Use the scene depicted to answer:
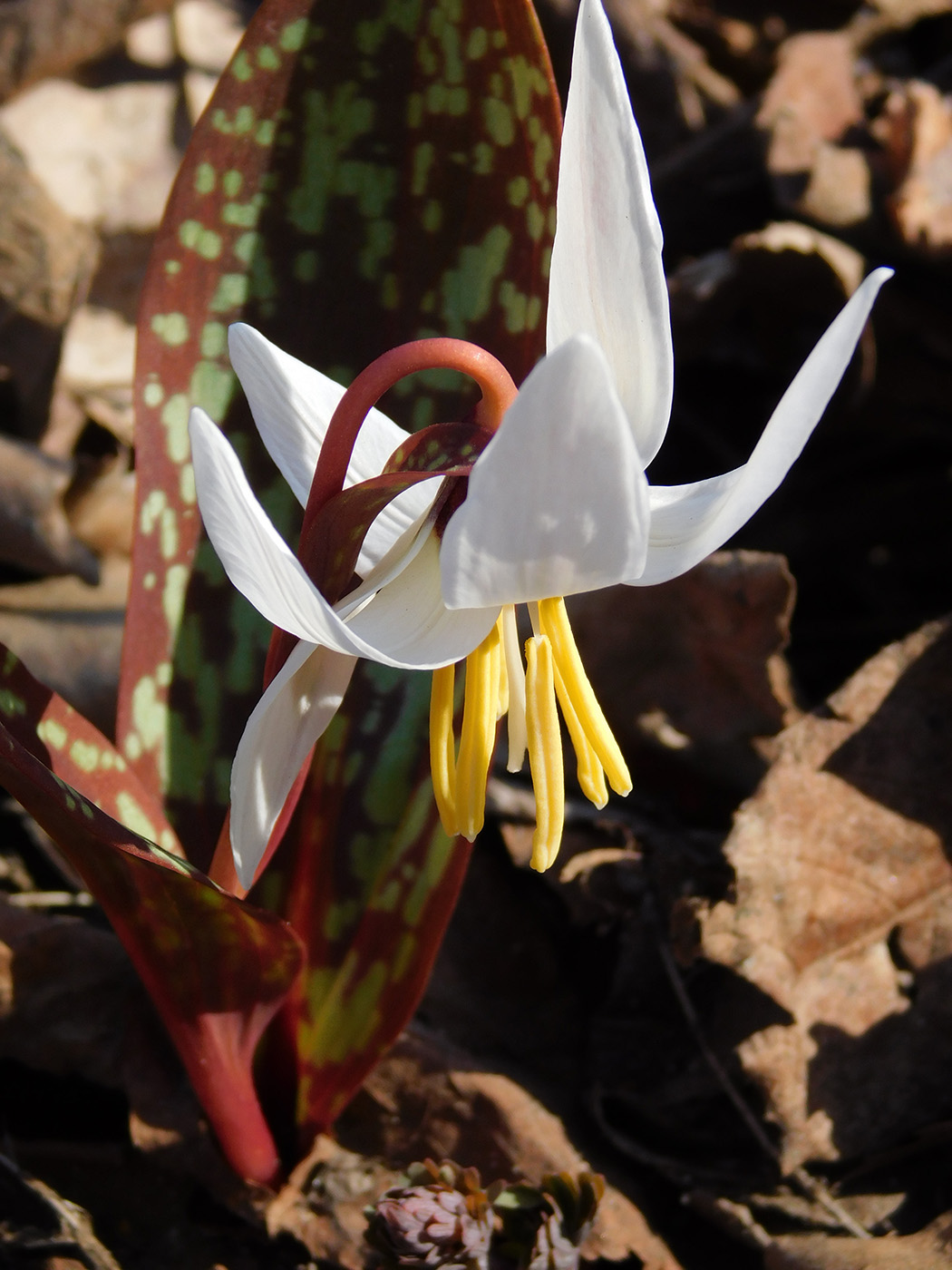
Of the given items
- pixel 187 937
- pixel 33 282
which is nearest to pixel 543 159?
pixel 187 937

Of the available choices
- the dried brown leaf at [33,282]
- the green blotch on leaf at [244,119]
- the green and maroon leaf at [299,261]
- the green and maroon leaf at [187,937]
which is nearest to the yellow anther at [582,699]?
→ the green and maroon leaf at [187,937]

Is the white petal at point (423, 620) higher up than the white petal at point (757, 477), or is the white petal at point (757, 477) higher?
the white petal at point (757, 477)

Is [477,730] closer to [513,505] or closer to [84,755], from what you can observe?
[513,505]

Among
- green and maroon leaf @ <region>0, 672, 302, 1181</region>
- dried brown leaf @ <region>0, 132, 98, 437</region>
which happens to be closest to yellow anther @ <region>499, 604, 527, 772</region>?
green and maroon leaf @ <region>0, 672, 302, 1181</region>

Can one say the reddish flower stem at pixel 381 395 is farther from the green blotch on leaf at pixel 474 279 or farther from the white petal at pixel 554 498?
the green blotch on leaf at pixel 474 279

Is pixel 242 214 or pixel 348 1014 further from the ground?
pixel 242 214

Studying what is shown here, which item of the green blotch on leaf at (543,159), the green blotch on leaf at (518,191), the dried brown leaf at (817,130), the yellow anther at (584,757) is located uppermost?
the dried brown leaf at (817,130)

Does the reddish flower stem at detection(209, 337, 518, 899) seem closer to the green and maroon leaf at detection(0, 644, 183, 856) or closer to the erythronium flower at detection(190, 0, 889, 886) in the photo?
the erythronium flower at detection(190, 0, 889, 886)
